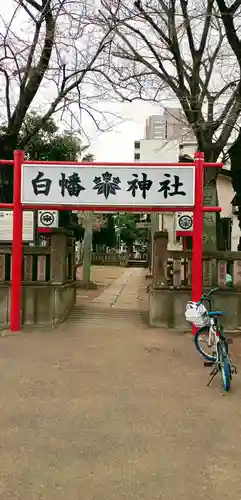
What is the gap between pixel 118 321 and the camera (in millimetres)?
Result: 10852

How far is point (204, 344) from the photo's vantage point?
8.18m

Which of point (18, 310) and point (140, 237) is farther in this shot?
point (140, 237)

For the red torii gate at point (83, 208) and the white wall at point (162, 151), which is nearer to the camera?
the red torii gate at point (83, 208)

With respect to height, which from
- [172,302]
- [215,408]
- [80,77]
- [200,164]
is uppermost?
[80,77]

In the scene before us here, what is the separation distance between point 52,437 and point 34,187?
5.98 metres

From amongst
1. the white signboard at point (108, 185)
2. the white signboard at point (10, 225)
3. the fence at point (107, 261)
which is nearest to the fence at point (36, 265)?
the white signboard at point (10, 225)

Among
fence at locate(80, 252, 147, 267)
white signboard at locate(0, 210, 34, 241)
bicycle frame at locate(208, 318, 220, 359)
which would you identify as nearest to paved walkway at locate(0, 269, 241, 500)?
bicycle frame at locate(208, 318, 220, 359)

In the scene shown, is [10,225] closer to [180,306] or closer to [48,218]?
[48,218]

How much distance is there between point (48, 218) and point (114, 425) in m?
10.1

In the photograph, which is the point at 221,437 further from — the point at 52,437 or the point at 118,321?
the point at 118,321

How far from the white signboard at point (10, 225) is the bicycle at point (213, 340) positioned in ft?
15.2

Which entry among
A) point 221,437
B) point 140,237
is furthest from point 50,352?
point 140,237

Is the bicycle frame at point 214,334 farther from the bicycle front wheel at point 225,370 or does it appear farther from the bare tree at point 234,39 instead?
the bare tree at point 234,39

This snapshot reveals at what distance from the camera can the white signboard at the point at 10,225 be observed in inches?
417
